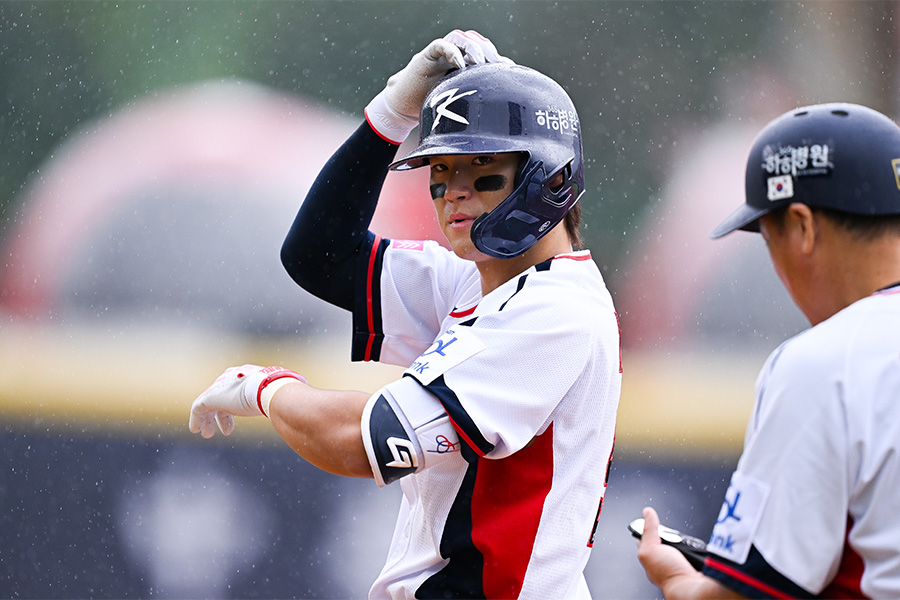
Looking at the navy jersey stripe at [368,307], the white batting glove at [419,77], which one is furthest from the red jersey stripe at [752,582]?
the white batting glove at [419,77]

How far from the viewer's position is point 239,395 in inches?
84.9

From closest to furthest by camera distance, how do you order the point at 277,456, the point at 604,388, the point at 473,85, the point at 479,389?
1. the point at 479,389
2. the point at 604,388
3. the point at 473,85
4. the point at 277,456

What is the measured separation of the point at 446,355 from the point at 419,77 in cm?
89

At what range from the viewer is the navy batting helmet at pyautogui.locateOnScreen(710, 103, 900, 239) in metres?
1.39

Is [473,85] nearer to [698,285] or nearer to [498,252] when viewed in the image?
[498,252]

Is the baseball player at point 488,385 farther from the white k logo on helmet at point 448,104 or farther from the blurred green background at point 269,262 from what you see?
the blurred green background at point 269,262

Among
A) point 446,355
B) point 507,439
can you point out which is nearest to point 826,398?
point 507,439

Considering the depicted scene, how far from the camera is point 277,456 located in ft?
13.7

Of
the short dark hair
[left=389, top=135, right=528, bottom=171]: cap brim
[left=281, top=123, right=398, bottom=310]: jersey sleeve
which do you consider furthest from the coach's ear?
[left=281, top=123, right=398, bottom=310]: jersey sleeve

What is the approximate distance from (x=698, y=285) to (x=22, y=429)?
3.30 m

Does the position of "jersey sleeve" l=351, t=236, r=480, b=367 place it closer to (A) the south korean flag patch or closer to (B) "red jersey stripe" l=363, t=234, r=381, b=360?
(B) "red jersey stripe" l=363, t=234, r=381, b=360

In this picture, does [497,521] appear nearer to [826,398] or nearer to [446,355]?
[446,355]

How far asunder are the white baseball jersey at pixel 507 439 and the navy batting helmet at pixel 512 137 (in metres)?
0.11

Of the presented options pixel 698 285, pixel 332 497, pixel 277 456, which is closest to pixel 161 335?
pixel 277 456
